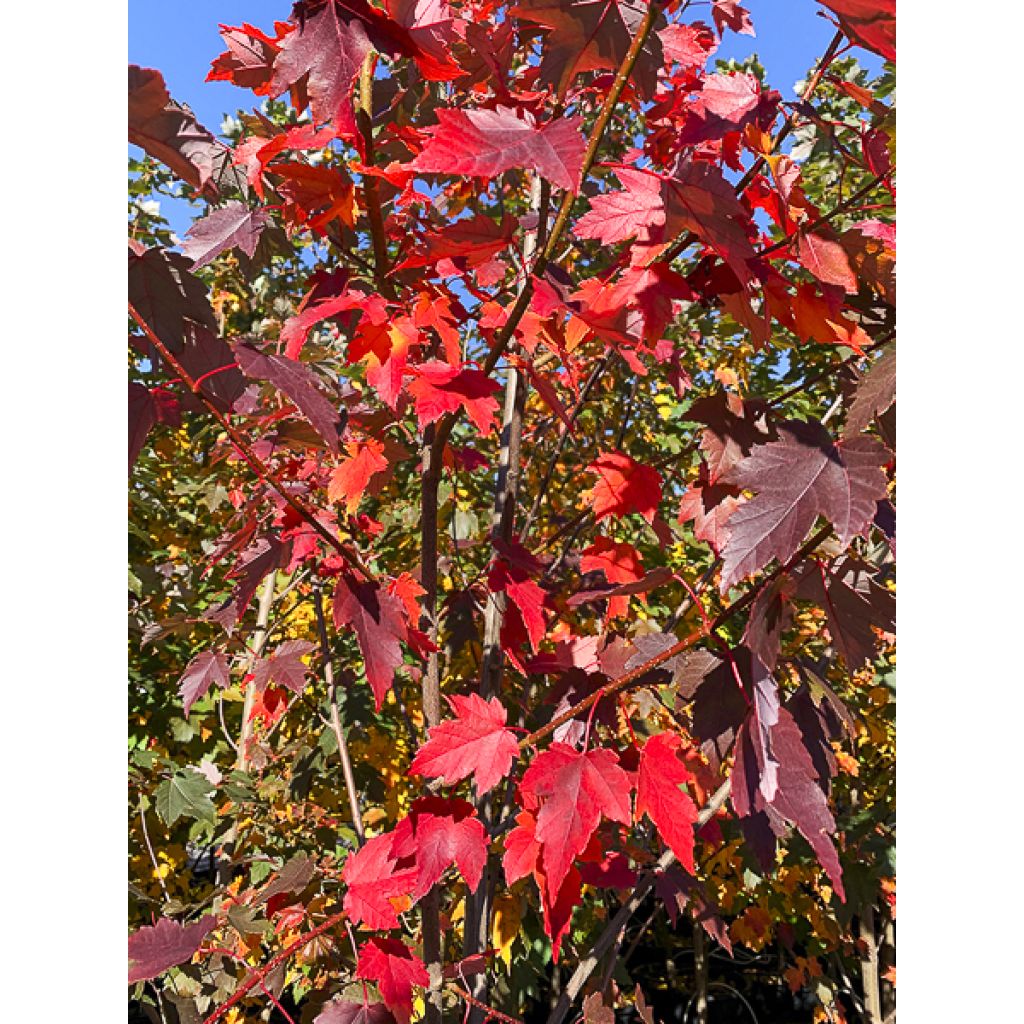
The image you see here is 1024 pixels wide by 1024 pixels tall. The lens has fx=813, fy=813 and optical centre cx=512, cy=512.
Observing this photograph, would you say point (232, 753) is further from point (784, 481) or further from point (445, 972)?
point (784, 481)

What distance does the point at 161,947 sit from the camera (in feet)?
3.43

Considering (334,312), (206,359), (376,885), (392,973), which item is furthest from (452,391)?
(392,973)

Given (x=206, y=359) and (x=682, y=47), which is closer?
Result: (x=206, y=359)

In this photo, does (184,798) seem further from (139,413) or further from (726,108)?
(726,108)

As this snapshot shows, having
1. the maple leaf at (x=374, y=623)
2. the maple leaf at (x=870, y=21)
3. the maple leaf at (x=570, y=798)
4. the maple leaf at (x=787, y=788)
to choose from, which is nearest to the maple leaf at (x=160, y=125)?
the maple leaf at (x=374, y=623)

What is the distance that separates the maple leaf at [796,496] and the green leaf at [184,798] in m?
1.63

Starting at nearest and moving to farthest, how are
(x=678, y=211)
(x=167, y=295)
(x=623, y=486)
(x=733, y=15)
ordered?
(x=678, y=211)
(x=167, y=295)
(x=623, y=486)
(x=733, y=15)

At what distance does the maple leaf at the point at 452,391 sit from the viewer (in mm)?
1029

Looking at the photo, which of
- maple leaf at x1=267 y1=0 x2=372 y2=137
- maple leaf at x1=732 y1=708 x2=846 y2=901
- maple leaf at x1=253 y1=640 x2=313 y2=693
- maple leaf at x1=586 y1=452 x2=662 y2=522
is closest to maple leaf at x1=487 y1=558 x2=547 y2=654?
maple leaf at x1=586 y1=452 x2=662 y2=522

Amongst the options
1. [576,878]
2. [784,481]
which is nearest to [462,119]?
[784,481]

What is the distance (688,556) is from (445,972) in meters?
1.96

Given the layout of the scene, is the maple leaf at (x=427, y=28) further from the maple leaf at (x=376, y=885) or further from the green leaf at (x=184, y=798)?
the green leaf at (x=184, y=798)

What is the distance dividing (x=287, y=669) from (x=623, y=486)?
34.5 inches

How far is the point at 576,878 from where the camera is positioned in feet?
3.37
